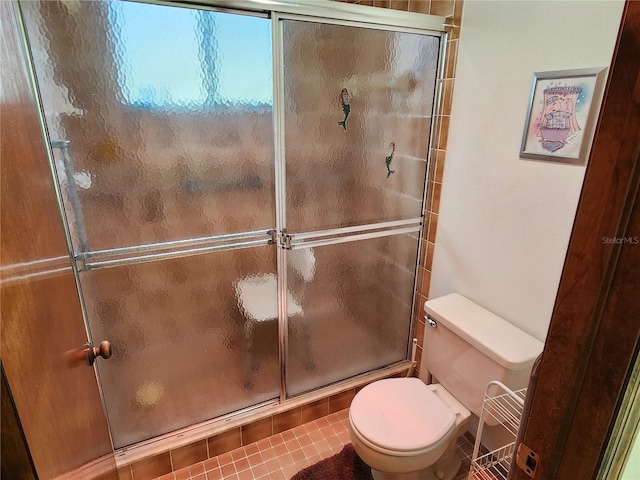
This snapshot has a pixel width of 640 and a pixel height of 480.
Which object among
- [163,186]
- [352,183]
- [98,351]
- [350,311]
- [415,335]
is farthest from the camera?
[415,335]

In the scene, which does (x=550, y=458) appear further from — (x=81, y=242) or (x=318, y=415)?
(x=318, y=415)

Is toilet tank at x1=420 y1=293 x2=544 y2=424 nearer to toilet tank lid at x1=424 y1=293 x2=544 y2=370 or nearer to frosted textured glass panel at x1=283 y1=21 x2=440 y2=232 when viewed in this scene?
toilet tank lid at x1=424 y1=293 x2=544 y2=370

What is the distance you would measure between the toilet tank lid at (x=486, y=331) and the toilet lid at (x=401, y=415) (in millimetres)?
319

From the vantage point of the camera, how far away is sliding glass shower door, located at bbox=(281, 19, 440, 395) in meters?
1.56

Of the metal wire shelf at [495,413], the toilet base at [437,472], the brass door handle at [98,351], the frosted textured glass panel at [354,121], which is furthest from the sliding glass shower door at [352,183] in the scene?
the brass door handle at [98,351]

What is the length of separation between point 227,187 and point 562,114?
1.25 metres

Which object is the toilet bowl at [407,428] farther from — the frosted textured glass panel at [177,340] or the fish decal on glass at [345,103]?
the fish decal on glass at [345,103]

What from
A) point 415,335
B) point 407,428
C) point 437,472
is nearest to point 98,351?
point 407,428

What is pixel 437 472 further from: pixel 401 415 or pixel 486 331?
pixel 486 331

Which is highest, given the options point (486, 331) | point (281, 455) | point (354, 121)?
point (354, 121)

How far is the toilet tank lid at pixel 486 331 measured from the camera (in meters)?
1.40

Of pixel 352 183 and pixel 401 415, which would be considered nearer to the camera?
pixel 401 415

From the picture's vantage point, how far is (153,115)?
1319 mm

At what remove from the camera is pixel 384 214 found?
1.91 m
